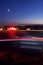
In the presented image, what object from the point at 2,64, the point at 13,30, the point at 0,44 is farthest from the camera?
the point at 13,30

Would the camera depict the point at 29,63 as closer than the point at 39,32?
Yes

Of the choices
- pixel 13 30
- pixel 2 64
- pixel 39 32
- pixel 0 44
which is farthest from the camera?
pixel 13 30

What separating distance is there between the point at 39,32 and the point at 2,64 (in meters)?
6.16

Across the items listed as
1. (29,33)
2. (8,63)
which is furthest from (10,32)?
(8,63)

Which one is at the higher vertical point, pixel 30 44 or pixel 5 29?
pixel 5 29

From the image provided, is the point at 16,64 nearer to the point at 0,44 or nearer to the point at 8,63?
the point at 8,63

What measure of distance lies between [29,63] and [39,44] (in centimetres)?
476

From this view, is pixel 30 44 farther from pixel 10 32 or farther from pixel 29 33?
pixel 10 32

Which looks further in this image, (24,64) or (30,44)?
(30,44)

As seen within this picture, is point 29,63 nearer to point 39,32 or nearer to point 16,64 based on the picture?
point 16,64

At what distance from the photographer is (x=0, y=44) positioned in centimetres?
1069

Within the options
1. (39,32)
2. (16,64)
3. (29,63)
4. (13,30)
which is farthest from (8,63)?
→ (13,30)

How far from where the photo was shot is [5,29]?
13570 millimetres

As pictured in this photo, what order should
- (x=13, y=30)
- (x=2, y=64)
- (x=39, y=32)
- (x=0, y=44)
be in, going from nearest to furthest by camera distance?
1. (x=2, y=64)
2. (x=0, y=44)
3. (x=39, y=32)
4. (x=13, y=30)
